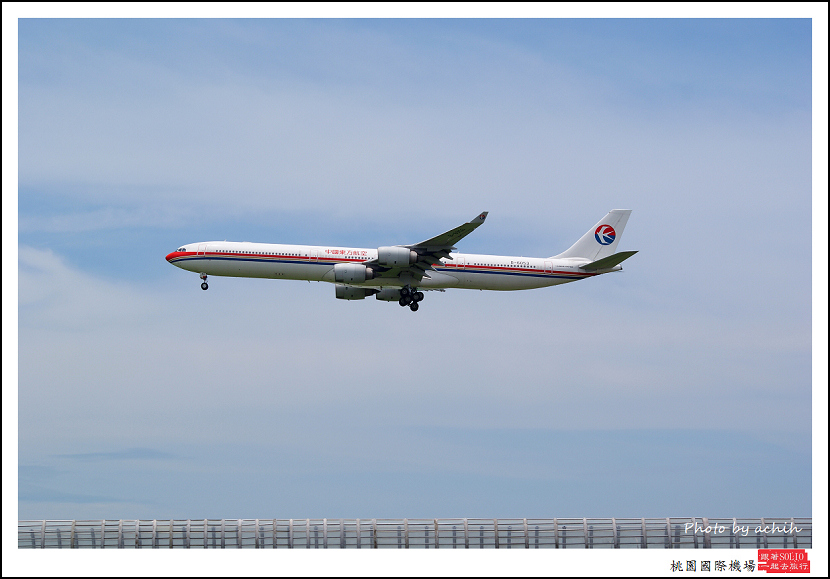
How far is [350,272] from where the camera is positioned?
54.2 meters

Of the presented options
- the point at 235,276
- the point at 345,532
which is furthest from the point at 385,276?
the point at 345,532

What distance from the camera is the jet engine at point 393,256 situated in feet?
178

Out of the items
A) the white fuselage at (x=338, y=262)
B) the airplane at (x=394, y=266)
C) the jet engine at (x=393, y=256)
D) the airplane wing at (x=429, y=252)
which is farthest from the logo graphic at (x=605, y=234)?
the jet engine at (x=393, y=256)

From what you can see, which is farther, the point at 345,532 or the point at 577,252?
the point at 577,252

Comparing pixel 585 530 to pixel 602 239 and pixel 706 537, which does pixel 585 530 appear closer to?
pixel 706 537

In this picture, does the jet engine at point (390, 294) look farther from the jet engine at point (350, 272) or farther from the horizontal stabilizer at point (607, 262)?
the horizontal stabilizer at point (607, 262)

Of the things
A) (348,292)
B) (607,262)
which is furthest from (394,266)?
(607,262)

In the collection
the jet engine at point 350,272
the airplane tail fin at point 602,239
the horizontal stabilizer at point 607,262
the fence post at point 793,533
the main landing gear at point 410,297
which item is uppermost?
the airplane tail fin at point 602,239

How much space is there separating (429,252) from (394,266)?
258 cm

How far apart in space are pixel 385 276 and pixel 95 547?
25.9 metres

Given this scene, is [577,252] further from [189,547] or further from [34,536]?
[34,536]

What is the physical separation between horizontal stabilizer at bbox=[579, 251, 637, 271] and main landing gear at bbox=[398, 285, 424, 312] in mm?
11841

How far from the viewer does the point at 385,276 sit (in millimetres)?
56531

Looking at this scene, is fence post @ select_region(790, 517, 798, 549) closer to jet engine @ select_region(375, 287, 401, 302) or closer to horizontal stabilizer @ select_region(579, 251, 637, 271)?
horizontal stabilizer @ select_region(579, 251, 637, 271)
